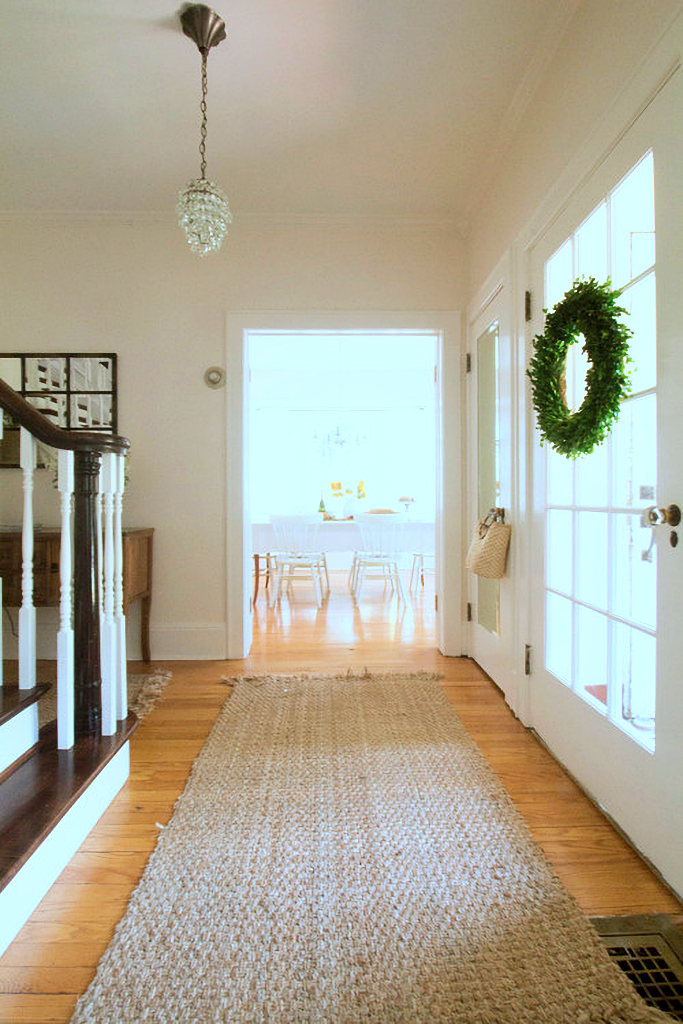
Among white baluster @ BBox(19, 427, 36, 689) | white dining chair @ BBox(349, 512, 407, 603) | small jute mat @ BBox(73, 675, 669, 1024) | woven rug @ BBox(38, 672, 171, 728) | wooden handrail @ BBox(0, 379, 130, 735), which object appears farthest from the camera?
white dining chair @ BBox(349, 512, 407, 603)

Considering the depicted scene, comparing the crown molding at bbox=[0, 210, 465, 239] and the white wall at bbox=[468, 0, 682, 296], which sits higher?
the crown molding at bbox=[0, 210, 465, 239]

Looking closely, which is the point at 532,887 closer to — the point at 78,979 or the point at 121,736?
the point at 78,979

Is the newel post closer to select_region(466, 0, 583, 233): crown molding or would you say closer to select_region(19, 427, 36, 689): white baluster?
select_region(19, 427, 36, 689): white baluster

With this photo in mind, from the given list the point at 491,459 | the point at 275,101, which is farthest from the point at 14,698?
the point at 275,101

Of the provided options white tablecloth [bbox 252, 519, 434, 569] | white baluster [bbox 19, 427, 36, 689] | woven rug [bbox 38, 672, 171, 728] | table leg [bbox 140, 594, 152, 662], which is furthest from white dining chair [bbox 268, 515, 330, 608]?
white baluster [bbox 19, 427, 36, 689]

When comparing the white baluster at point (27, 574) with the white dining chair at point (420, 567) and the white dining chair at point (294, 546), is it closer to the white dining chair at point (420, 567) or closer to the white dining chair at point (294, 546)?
the white dining chair at point (294, 546)

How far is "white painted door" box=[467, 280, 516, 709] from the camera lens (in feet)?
7.32

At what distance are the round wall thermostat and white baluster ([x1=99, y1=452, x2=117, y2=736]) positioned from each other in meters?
1.46

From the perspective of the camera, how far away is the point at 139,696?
7.68 ft

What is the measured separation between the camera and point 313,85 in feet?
6.50

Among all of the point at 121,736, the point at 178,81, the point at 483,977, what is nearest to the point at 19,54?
the point at 178,81

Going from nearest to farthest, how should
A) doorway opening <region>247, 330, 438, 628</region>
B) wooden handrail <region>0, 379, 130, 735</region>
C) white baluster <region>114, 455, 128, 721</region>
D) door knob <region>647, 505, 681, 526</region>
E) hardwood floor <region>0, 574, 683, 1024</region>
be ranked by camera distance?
1. hardwood floor <region>0, 574, 683, 1024</region>
2. door knob <region>647, 505, 681, 526</region>
3. wooden handrail <region>0, 379, 130, 735</region>
4. white baluster <region>114, 455, 128, 721</region>
5. doorway opening <region>247, 330, 438, 628</region>

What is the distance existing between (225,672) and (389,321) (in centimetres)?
217

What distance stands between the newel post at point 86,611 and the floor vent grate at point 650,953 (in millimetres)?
1427
